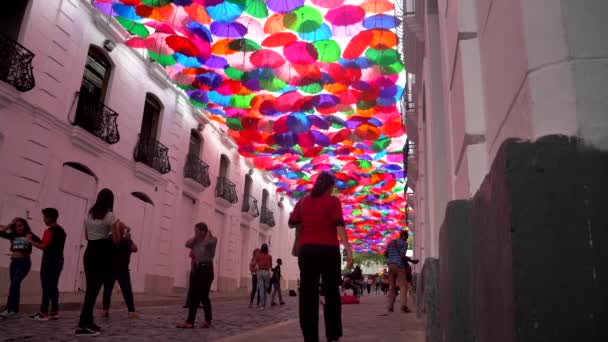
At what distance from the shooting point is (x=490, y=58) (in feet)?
6.16

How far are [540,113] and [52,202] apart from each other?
12.8 m

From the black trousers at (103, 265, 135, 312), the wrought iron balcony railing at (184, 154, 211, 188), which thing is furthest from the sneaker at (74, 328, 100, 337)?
the wrought iron balcony railing at (184, 154, 211, 188)

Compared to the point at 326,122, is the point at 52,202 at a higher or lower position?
lower

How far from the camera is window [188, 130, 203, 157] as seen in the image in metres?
20.4

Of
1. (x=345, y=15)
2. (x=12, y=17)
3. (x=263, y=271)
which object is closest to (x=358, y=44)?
(x=345, y=15)

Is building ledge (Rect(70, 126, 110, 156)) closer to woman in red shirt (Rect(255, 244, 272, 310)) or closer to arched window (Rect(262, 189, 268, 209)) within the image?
woman in red shirt (Rect(255, 244, 272, 310))

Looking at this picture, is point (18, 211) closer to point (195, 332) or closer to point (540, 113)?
point (195, 332)

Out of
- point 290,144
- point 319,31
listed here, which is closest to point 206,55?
point 319,31

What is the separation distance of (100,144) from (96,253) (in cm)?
876

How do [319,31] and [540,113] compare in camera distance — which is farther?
[319,31]

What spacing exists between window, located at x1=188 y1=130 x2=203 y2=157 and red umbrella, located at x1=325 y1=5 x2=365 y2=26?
38.8 ft

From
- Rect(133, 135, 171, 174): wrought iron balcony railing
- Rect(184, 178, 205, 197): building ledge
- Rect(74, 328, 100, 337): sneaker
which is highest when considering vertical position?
Rect(133, 135, 171, 174): wrought iron balcony railing

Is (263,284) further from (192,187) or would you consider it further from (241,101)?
(192,187)

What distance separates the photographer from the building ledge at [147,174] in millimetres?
15834
